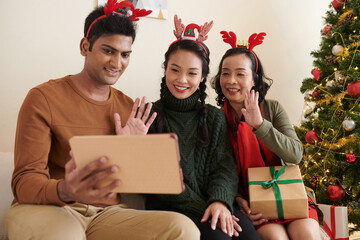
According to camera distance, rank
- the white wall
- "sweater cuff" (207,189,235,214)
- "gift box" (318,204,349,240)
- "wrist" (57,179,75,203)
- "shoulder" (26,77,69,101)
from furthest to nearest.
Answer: the white wall
"gift box" (318,204,349,240)
"sweater cuff" (207,189,235,214)
"shoulder" (26,77,69,101)
"wrist" (57,179,75,203)

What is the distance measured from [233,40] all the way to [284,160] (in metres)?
0.74

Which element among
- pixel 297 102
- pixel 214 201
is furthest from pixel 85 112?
pixel 297 102

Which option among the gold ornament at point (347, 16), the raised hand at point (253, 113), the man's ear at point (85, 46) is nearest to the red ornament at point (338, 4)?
the gold ornament at point (347, 16)

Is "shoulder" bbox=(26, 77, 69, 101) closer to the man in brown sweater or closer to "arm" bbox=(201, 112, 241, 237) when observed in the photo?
the man in brown sweater

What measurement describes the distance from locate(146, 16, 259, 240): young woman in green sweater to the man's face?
10.4 inches

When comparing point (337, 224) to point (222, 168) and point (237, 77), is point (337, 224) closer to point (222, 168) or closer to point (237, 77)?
point (222, 168)

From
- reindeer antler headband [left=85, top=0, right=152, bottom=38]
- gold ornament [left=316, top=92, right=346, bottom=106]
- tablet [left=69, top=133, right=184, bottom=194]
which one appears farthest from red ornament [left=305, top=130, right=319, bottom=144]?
tablet [left=69, top=133, right=184, bottom=194]

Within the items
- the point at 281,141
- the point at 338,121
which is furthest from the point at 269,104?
the point at 338,121

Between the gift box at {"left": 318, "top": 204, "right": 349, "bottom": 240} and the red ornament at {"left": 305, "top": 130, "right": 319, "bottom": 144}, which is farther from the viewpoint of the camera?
the red ornament at {"left": 305, "top": 130, "right": 319, "bottom": 144}

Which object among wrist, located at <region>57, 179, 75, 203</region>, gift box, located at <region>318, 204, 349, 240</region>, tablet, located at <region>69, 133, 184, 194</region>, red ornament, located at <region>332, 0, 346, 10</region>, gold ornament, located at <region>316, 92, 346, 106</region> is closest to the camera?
tablet, located at <region>69, 133, 184, 194</region>

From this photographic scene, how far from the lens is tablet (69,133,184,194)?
919mm

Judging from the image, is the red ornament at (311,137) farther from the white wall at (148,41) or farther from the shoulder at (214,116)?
the shoulder at (214,116)

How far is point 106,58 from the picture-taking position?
4.76ft

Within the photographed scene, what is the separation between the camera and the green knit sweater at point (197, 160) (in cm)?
149
